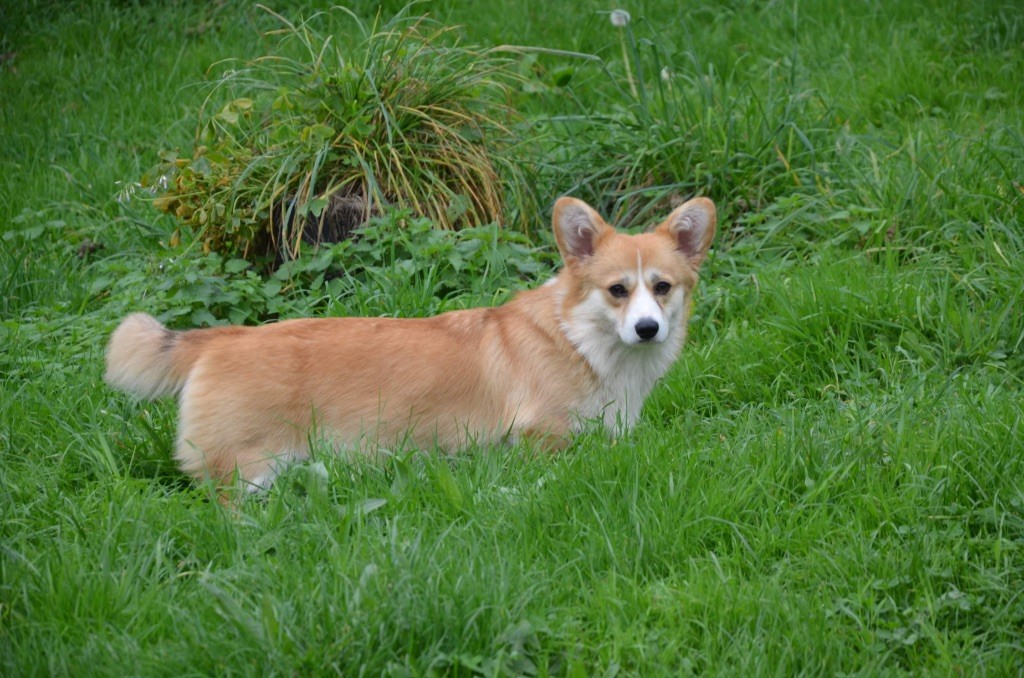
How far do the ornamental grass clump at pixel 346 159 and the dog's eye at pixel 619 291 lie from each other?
185 cm

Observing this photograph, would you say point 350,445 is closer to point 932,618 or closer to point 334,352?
point 334,352

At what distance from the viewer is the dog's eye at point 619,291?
4164 millimetres

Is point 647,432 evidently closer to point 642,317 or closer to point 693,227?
point 642,317

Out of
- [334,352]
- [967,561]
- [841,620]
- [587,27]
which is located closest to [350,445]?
[334,352]

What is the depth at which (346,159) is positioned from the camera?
19.1ft

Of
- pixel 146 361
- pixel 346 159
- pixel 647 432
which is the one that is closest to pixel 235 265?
pixel 346 159

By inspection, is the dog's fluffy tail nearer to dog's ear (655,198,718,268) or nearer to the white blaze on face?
the white blaze on face

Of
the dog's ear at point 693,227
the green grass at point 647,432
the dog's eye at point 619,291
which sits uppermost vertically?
the dog's ear at point 693,227

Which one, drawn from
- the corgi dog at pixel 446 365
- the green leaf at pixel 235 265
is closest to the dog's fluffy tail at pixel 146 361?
the corgi dog at pixel 446 365

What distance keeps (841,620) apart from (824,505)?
0.46 m

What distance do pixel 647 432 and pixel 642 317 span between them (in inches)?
17.4

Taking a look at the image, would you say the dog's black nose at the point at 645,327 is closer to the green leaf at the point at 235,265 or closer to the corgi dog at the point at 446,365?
the corgi dog at the point at 446,365

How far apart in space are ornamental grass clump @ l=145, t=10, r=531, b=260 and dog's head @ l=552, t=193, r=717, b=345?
1.65 metres

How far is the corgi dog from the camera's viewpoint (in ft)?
12.7
